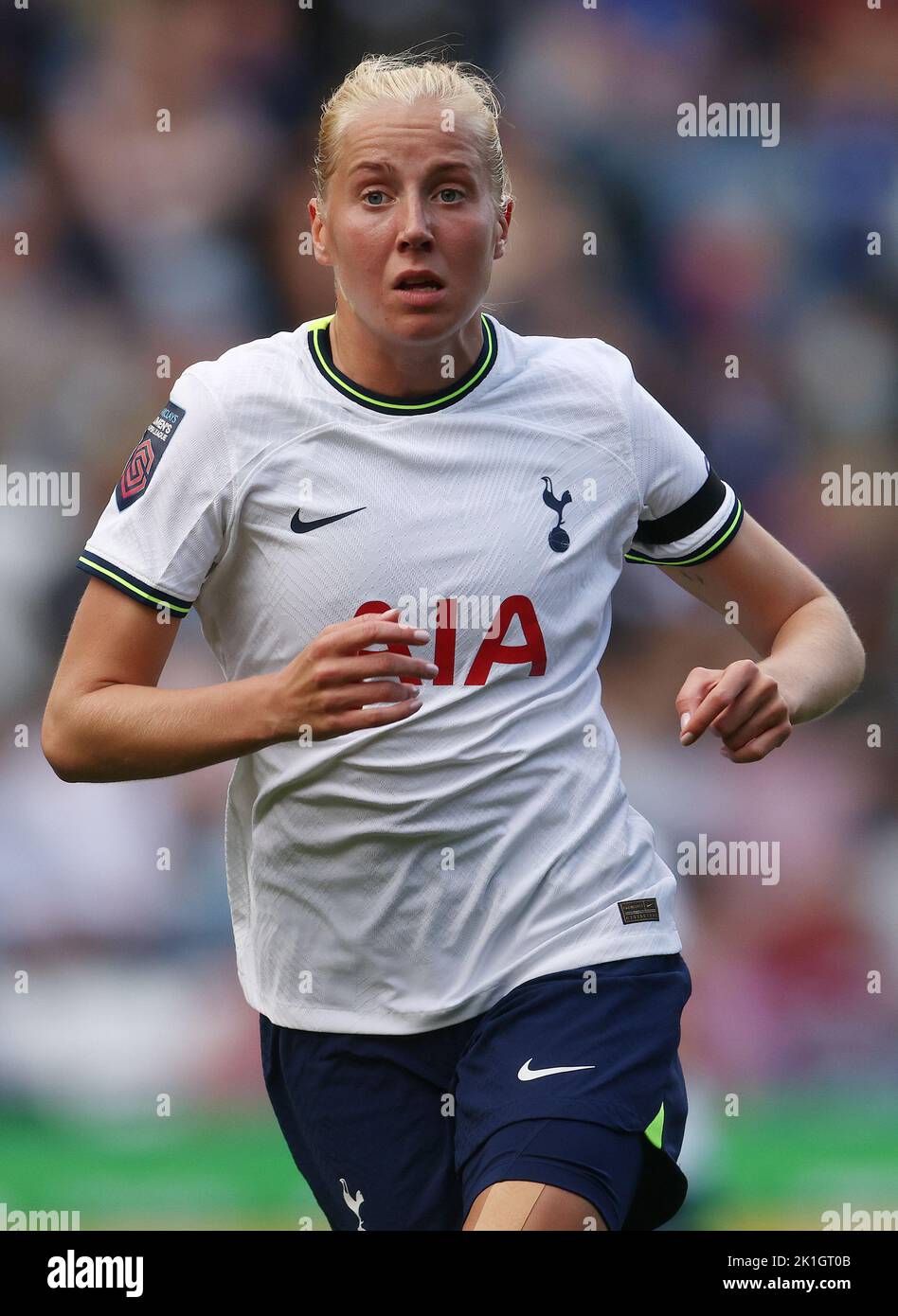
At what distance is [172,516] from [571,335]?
3.52m

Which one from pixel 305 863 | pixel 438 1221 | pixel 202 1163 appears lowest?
pixel 202 1163

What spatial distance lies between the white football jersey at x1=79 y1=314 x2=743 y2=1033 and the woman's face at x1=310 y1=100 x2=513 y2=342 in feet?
0.42

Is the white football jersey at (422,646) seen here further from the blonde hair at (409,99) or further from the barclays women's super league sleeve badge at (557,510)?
the blonde hair at (409,99)

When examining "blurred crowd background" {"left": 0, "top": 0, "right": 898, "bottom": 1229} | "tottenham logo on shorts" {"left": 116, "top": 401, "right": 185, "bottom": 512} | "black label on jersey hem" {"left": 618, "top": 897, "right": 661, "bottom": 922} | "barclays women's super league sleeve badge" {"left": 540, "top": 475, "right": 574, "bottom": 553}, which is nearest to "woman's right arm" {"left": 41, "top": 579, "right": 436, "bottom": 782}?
"tottenham logo on shorts" {"left": 116, "top": 401, "right": 185, "bottom": 512}

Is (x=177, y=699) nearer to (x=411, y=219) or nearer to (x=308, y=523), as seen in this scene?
(x=308, y=523)

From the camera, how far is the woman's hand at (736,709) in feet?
6.86

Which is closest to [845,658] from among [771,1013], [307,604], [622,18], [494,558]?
[494,558]

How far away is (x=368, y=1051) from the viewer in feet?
7.96

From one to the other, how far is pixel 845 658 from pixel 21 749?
329 cm

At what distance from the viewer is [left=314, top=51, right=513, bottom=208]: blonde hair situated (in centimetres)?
247

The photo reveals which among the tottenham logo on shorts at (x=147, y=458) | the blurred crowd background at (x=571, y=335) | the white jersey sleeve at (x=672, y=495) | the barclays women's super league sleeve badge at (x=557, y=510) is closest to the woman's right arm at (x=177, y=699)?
the tottenham logo on shorts at (x=147, y=458)

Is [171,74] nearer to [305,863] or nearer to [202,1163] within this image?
[202,1163]

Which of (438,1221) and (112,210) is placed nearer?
(438,1221)

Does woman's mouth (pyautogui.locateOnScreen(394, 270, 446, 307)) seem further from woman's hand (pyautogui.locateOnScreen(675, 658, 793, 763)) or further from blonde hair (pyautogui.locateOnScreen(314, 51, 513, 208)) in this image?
woman's hand (pyautogui.locateOnScreen(675, 658, 793, 763))
